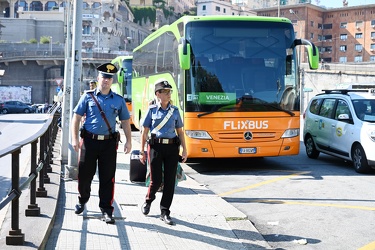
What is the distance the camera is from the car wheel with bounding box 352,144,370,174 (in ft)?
39.4

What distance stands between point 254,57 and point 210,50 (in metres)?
1.02

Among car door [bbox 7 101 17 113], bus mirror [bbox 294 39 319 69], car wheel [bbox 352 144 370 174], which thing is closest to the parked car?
car door [bbox 7 101 17 113]

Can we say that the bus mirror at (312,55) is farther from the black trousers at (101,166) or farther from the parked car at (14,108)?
the parked car at (14,108)

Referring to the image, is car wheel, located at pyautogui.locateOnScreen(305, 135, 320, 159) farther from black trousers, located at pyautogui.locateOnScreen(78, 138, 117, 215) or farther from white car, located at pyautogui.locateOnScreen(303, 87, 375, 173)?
black trousers, located at pyautogui.locateOnScreen(78, 138, 117, 215)

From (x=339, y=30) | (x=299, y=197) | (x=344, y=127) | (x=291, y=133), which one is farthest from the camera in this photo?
(x=339, y=30)

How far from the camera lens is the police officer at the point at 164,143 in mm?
6816

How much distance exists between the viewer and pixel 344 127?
1298 centimetres

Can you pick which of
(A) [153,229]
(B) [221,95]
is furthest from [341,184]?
(A) [153,229]

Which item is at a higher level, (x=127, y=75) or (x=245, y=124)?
(x=127, y=75)

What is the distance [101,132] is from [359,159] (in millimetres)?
7704

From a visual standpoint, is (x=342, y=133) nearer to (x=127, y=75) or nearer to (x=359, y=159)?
(x=359, y=159)

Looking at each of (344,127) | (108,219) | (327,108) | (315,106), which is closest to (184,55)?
(344,127)

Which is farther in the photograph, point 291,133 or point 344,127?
point 344,127

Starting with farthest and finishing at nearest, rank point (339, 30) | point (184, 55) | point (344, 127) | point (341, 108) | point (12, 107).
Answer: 1. point (339, 30)
2. point (12, 107)
3. point (341, 108)
4. point (344, 127)
5. point (184, 55)
